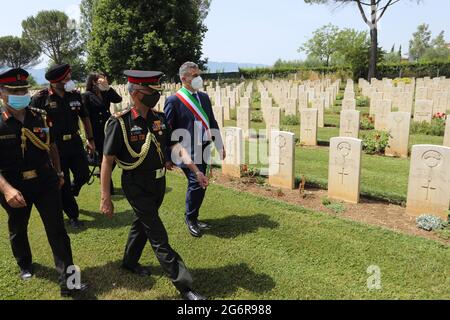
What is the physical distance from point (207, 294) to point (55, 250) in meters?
1.35

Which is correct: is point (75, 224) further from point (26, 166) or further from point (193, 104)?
point (193, 104)

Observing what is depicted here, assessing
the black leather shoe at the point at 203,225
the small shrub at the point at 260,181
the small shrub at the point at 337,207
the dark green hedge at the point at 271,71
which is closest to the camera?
the black leather shoe at the point at 203,225

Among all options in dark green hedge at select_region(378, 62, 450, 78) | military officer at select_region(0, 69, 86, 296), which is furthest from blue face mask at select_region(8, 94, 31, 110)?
dark green hedge at select_region(378, 62, 450, 78)

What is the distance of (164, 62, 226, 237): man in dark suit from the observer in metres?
4.13

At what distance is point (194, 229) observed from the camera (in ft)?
14.2

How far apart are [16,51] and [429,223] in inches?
2669

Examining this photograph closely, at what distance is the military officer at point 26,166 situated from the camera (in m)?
2.98

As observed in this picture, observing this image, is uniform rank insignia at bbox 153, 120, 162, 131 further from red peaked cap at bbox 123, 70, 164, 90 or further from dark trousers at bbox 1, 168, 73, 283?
dark trousers at bbox 1, 168, 73, 283

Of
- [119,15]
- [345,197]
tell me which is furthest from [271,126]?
[119,15]

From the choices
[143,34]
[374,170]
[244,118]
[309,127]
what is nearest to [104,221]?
[374,170]

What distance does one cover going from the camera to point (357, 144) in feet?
16.3

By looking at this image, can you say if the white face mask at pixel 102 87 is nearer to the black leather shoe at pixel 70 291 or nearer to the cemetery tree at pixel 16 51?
the black leather shoe at pixel 70 291

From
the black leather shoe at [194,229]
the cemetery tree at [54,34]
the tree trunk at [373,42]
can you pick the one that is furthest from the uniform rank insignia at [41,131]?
the cemetery tree at [54,34]
